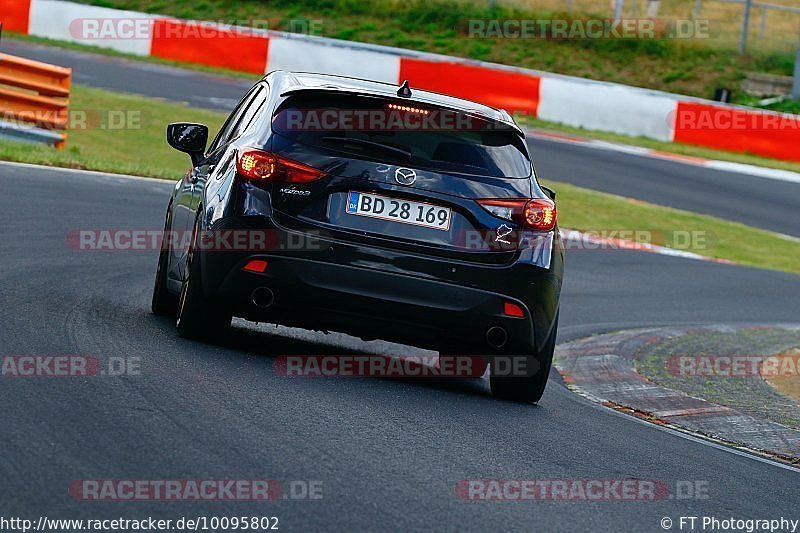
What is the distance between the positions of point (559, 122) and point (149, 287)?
65.1 ft

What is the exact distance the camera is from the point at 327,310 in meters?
7.45

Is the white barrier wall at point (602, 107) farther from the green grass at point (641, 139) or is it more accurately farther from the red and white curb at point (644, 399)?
the red and white curb at point (644, 399)

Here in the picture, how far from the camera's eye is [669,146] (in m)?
28.7

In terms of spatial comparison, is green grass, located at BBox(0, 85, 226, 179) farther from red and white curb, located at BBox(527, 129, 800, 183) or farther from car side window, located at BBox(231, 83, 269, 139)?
car side window, located at BBox(231, 83, 269, 139)

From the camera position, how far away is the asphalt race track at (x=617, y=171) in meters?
22.8

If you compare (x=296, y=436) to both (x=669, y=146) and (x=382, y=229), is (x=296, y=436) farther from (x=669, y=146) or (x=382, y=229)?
(x=669, y=146)

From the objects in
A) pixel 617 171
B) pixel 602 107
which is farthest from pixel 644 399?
pixel 602 107

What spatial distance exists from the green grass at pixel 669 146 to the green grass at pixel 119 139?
23.6 ft

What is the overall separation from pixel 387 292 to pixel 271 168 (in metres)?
0.82

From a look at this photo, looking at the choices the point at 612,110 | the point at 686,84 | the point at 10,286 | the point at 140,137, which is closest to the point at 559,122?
the point at 612,110

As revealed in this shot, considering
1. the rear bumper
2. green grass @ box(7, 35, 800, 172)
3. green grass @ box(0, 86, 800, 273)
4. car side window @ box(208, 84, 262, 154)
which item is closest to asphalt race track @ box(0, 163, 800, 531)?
the rear bumper

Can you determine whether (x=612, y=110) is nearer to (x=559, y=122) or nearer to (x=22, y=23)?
(x=559, y=122)

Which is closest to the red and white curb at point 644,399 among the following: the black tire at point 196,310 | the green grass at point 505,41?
the black tire at point 196,310

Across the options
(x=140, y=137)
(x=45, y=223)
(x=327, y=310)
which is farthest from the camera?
(x=140, y=137)
